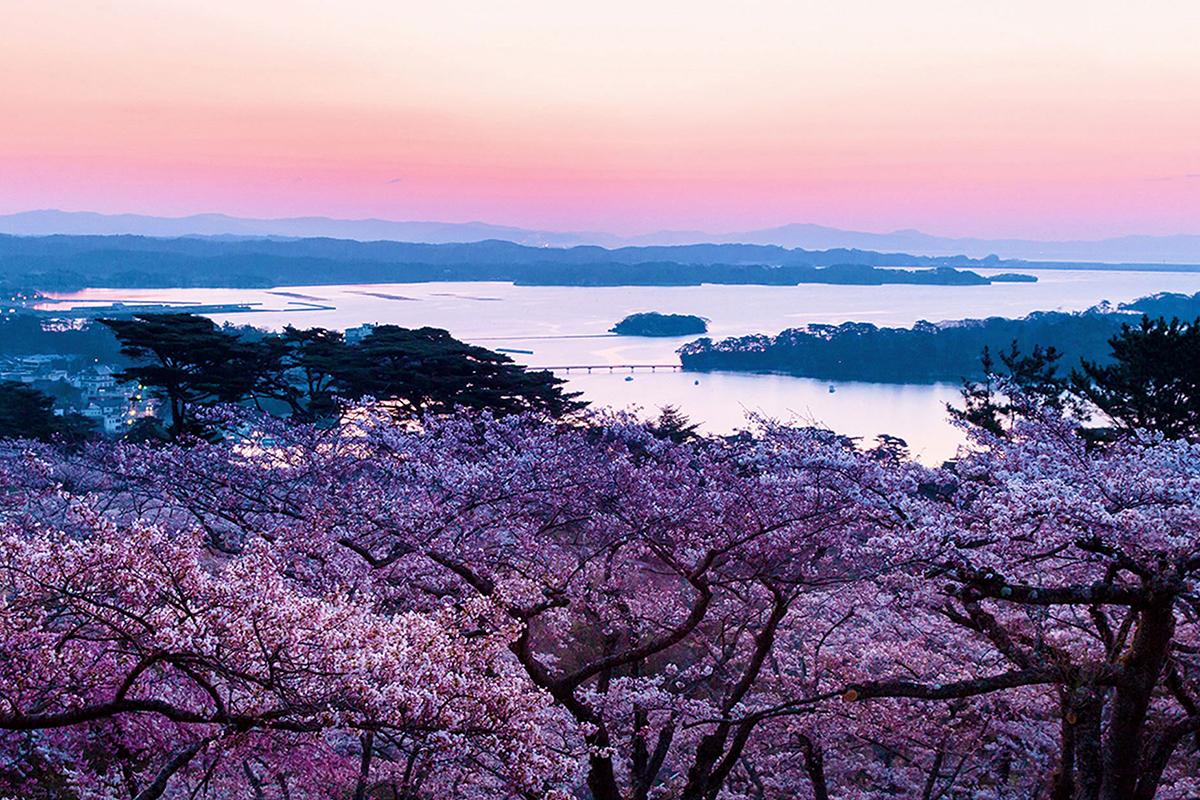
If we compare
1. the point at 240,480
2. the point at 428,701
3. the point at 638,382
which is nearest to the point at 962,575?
the point at 428,701

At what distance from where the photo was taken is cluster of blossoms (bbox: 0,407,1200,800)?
13.4 feet

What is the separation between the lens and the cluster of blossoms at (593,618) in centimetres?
409

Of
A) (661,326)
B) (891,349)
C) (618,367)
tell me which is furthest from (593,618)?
(661,326)

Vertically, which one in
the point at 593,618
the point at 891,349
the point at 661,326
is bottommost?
the point at 593,618

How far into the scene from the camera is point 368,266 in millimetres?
104062

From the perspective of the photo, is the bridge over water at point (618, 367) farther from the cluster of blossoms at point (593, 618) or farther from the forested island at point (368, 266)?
the forested island at point (368, 266)

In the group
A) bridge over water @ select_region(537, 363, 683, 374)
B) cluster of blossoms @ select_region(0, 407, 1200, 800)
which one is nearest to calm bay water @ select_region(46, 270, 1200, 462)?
bridge over water @ select_region(537, 363, 683, 374)

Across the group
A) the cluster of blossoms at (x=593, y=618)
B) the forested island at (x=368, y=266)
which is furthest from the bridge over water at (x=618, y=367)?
the forested island at (x=368, y=266)

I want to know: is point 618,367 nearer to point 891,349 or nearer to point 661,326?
point 891,349

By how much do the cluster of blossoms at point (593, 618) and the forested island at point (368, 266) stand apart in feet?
277

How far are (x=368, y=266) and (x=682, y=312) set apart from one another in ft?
133

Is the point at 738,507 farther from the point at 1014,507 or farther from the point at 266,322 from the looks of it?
the point at 266,322

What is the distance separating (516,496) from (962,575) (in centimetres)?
431

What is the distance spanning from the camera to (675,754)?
10.5 metres
